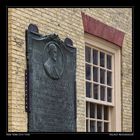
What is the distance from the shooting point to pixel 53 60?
9500 millimetres

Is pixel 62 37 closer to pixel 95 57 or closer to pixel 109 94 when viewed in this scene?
pixel 95 57

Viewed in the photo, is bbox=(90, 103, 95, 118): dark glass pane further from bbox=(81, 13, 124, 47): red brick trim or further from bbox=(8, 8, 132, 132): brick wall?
bbox=(81, 13, 124, 47): red brick trim

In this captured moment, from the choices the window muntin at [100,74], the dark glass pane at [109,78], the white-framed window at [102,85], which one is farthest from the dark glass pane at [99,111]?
the dark glass pane at [109,78]

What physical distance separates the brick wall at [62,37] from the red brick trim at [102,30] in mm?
91

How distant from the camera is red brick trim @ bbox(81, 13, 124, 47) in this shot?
10.4 m

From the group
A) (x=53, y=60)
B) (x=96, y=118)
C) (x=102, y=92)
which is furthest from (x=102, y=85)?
(x=53, y=60)

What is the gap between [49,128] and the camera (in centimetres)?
930

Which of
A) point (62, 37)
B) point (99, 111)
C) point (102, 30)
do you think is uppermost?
point (102, 30)

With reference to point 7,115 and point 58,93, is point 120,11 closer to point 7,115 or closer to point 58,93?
point 58,93

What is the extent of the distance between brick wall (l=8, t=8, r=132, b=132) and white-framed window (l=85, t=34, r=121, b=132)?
16 centimetres

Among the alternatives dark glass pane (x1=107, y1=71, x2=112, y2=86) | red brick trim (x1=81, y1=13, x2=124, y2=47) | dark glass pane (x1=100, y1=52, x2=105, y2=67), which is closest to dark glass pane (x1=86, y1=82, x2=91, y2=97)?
dark glass pane (x1=100, y1=52, x2=105, y2=67)

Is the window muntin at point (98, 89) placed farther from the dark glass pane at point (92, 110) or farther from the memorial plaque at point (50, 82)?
the memorial plaque at point (50, 82)

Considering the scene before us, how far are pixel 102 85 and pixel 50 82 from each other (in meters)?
1.61

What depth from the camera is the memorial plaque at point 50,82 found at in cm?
902
